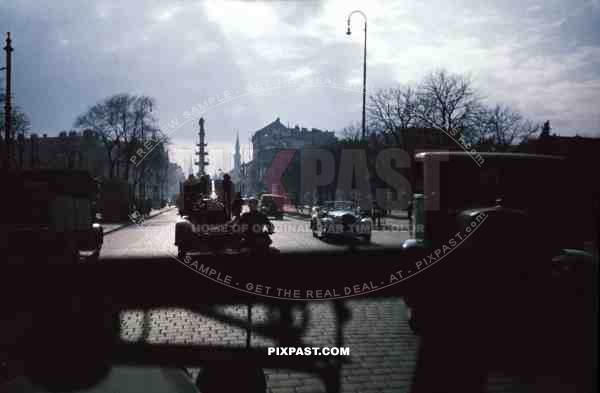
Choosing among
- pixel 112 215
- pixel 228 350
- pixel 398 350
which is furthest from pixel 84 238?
pixel 112 215

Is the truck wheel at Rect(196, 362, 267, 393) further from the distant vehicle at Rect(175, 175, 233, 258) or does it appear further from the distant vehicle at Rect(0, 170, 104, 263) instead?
the distant vehicle at Rect(175, 175, 233, 258)

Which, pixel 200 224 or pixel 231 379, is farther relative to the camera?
pixel 200 224

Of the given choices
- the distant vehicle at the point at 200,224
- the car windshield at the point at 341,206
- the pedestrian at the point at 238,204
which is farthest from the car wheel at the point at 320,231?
the pedestrian at the point at 238,204

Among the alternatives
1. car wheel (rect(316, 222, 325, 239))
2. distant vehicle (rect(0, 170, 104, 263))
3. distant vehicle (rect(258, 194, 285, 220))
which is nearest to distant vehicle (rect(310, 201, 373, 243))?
car wheel (rect(316, 222, 325, 239))

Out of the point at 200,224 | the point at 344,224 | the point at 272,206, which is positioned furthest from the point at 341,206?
the point at 272,206

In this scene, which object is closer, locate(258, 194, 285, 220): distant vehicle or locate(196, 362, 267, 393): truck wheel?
locate(196, 362, 267, 393): truck wheel

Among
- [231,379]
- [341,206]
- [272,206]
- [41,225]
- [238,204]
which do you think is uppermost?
[238,204]

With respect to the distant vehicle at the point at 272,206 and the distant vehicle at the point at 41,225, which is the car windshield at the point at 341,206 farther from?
the distant vehicle at the point at 272,206

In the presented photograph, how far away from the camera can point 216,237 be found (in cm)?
884

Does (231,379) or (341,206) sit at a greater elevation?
(341,206)

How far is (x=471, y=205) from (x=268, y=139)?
415 ft

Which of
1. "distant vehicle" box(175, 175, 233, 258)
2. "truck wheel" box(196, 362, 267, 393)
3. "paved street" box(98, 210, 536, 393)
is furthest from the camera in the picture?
"distant vehicle" box(175, 175, 233, 258)

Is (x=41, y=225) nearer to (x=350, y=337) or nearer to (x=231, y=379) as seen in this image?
(x=350, y=337)

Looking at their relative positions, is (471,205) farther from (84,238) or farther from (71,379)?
(84,238)
